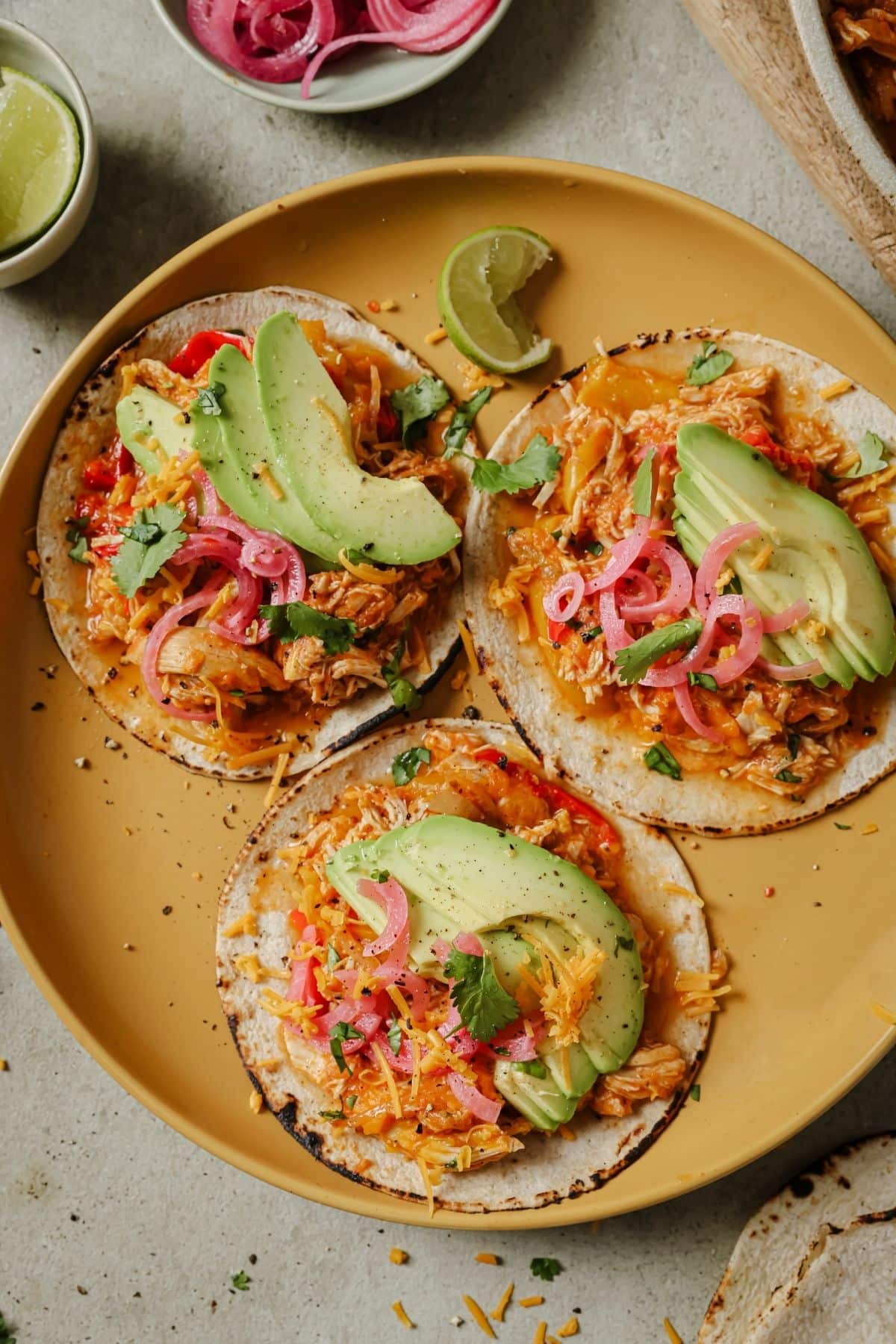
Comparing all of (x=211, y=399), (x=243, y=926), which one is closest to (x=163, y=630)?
(x=211, y=399)

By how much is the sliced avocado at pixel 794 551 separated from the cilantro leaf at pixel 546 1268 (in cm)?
226

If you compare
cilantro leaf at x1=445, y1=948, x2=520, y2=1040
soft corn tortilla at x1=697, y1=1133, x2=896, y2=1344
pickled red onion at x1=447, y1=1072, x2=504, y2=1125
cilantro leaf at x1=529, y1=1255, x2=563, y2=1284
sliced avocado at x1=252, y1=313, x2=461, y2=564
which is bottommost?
cilantro leaf at x1=529, y1=1255, x2=563, y2=1284

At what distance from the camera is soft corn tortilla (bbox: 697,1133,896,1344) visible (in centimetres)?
369

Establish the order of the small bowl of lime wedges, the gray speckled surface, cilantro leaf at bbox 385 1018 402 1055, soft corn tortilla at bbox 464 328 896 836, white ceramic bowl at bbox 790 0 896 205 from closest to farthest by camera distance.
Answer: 1. white ceramic bowl at bbox 790 0 896 205
2. cilantro leaf at bbox 385 1018 402 1055
3. soft corn tortilla at bbox 464 328 896 836
4. the small bowl of lime wedges
5. the gray speckled surface

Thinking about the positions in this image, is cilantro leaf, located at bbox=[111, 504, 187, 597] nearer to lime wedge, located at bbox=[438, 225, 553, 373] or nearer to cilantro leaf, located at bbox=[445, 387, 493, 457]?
cilantro leaf, located at bbox=[445, 387, 493, 457]

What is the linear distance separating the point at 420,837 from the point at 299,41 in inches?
103

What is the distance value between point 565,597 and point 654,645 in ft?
1.11

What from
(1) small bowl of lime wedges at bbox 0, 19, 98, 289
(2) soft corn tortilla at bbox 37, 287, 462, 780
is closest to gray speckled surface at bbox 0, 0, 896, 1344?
(1) small bowl of lime wedges at bbox 0, 19, 98, 289

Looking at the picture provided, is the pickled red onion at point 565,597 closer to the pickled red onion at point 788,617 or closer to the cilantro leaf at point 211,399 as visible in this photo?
the pickled red onion at point 788,617

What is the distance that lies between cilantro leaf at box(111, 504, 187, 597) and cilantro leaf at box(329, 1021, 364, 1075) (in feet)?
4.81

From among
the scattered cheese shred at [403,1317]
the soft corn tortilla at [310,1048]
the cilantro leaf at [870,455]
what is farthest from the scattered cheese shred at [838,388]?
the scattered cheese shred at [403,1317]

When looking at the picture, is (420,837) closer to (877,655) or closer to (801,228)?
(877,655)

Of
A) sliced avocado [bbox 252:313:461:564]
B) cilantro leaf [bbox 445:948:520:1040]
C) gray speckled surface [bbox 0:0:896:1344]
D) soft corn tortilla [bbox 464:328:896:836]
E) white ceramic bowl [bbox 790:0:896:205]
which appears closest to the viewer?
white ceramic bowl [bbox 790:0:896:205]

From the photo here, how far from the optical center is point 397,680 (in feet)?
11.7
